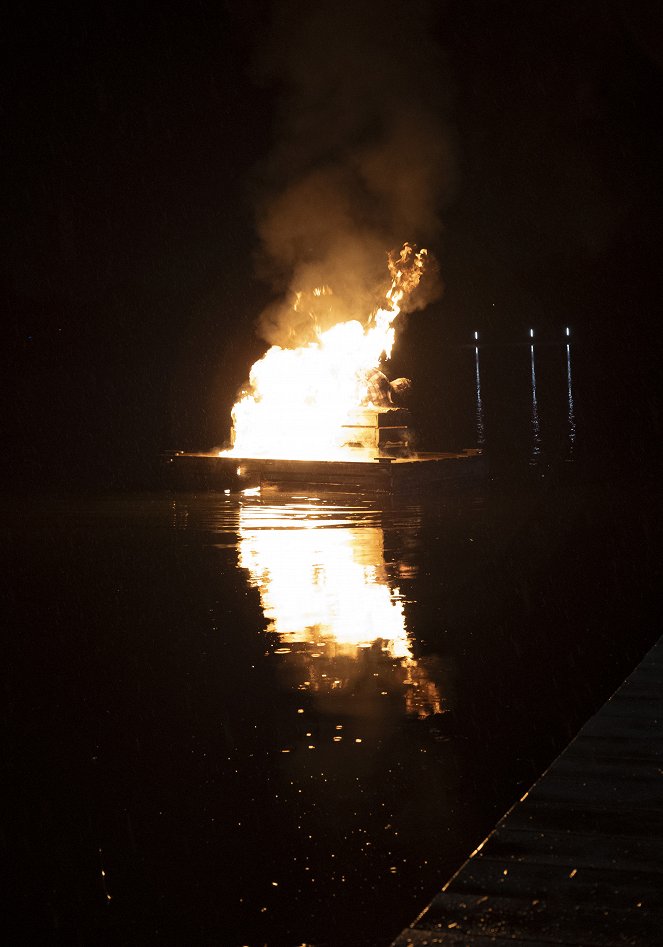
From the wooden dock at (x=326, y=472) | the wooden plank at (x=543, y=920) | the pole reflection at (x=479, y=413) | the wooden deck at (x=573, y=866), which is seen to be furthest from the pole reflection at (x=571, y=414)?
the wooden plank at (x=543, y=920)

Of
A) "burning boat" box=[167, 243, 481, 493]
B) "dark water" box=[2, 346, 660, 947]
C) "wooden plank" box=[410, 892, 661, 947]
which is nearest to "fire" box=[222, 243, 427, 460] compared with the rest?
"burning boat" box=[167, 243, 481, 493]

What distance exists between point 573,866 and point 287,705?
2.81 meters

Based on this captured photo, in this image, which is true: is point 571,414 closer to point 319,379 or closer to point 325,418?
point 319,379

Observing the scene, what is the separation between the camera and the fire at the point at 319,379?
1897 centimetres

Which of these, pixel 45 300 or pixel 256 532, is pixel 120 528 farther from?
pixel 45 300

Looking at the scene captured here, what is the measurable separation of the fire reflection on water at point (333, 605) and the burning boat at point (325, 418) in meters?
3.80

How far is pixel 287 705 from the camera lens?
21.1 ft

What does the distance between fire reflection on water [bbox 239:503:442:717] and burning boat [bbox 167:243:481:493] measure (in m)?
3.80

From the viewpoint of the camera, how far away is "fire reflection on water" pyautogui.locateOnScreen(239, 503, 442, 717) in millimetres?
6918

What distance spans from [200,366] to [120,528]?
950 inches

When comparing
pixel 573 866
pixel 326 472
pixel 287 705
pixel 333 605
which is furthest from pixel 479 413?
pixel 573 866

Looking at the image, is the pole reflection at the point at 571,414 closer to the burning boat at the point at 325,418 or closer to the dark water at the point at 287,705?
the burning boat at the point at 325,418

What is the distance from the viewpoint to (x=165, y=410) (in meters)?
32.9

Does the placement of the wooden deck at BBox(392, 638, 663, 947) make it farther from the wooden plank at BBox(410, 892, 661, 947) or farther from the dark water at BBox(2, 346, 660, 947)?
the dark water at BBox(2, 346, 660, 947)
